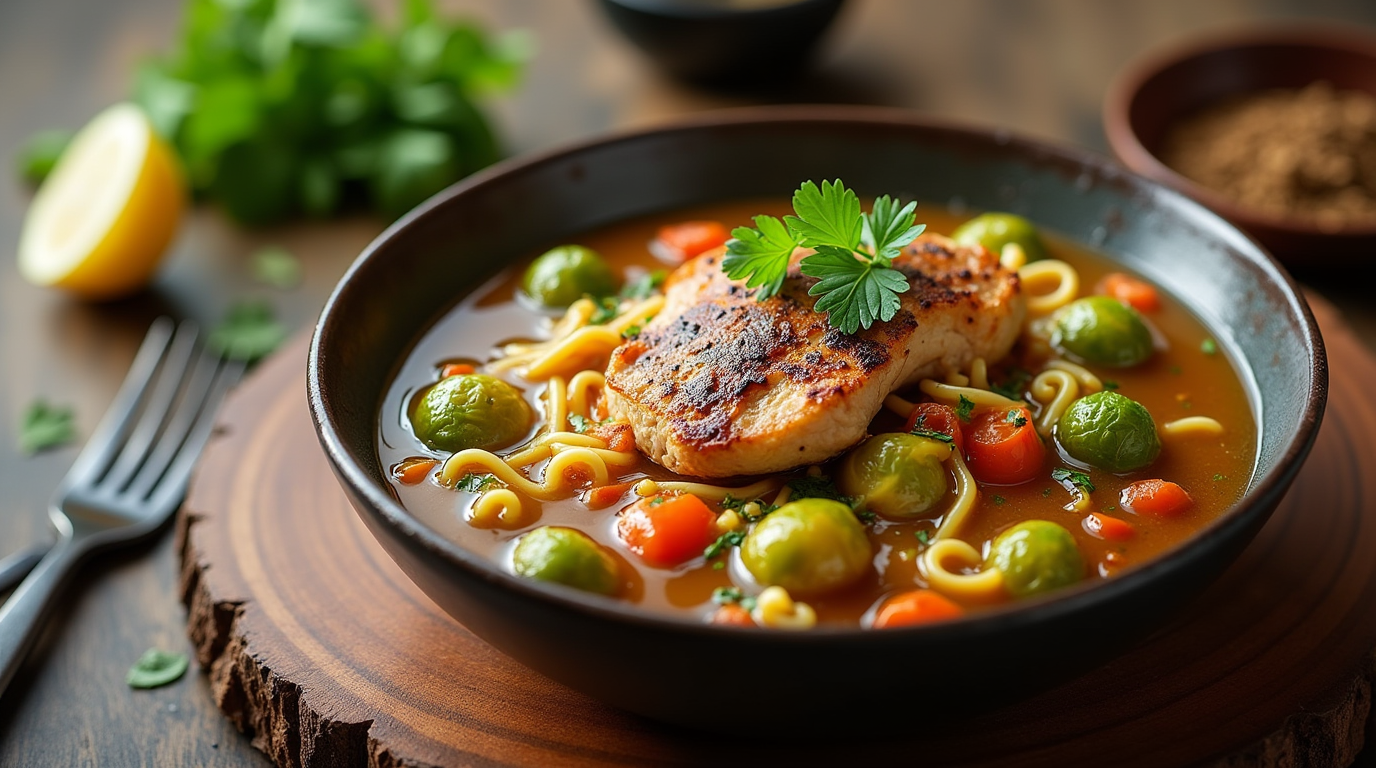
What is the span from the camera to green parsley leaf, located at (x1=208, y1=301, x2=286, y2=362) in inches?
252

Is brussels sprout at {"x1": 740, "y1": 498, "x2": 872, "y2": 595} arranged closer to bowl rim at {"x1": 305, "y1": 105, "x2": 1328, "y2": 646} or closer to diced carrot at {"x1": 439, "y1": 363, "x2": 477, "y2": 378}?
bowl rim at {"x1": 305, "y1": 105, "x2": 1328, "y2": 646}

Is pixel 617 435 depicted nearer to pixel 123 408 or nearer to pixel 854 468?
pixel 854 468

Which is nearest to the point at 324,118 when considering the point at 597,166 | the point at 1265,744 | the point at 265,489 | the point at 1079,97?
the point at 597,166

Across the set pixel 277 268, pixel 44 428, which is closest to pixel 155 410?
pixel 44 428

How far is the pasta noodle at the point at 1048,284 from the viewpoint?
530cm

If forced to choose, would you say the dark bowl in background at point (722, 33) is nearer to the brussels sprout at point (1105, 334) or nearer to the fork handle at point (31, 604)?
the brussels sprout at point (1105, 334)

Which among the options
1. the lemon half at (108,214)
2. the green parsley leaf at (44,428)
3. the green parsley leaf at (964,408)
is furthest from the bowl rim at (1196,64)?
the green parsley leaf at (44,428)

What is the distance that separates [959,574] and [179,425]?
368 cm

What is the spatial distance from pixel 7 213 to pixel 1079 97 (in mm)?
6841

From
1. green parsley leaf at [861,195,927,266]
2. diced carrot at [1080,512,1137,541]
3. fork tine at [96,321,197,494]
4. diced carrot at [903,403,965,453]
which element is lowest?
fork tine at [96,321,197,494]

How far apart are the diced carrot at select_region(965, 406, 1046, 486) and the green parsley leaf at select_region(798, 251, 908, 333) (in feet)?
1.78

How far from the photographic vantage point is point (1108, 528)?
4.15m

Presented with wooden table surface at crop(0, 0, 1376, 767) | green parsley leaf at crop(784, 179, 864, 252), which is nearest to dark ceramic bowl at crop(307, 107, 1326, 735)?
wooden table surface at crop(0, 0, 1376, 767)

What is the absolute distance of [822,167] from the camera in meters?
6.05
